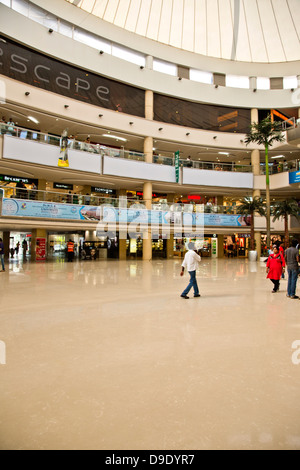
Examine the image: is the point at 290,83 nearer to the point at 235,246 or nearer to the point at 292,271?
the point at 235,246

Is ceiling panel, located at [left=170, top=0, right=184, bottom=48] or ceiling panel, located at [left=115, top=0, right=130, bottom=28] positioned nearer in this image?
ceiling panel, located at [left=115, top=0, right=130, bottom=28]

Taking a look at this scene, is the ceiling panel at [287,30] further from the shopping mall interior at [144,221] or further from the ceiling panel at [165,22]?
the ceiling panel at [165,22]

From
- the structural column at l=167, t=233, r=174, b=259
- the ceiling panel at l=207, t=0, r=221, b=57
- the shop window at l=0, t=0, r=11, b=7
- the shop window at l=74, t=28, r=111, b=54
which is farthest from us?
the structural column at l=167, t=233, r=174, b=259

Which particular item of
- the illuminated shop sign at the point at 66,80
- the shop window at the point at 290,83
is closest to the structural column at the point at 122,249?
the illuminated shop sign at the point at 66,80

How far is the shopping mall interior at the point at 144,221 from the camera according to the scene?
257 centimetres

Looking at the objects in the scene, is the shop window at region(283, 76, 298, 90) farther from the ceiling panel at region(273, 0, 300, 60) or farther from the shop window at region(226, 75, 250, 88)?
the shop window at region(226, 75, 250, 88)

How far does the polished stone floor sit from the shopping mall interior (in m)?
0.02

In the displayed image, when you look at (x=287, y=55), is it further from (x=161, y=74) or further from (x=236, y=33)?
(x=161, y=74)

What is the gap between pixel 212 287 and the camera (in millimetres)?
10242

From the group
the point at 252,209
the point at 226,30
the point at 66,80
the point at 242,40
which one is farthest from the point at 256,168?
the point at 66,80

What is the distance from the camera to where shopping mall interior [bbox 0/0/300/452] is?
8.43ft

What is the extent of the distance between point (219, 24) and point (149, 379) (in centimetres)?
3488

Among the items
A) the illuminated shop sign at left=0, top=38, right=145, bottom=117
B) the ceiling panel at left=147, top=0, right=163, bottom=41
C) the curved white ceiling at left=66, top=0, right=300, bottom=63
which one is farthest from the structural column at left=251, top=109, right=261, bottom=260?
the ceiling panel at left=147, top=0, right=163, bottom=41
